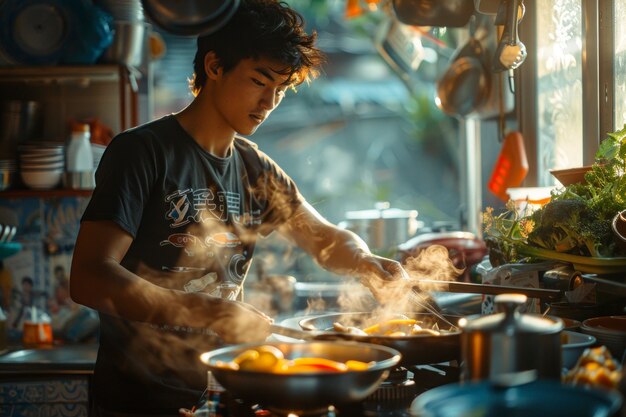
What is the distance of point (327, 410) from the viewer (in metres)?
1.64

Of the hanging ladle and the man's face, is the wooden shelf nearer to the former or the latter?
the man's face

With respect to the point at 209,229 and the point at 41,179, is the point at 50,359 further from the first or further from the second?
the point at 209,229

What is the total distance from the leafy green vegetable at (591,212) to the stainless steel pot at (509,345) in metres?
1.06

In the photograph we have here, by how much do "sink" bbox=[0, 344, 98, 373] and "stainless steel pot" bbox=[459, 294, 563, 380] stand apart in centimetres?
306

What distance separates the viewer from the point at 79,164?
4.63m

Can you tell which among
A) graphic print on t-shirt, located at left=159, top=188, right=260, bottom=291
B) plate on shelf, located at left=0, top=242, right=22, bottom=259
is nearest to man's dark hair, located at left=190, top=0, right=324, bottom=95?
graphic print on t-shirt, located at left=159, top=188, right=260, bottom=291

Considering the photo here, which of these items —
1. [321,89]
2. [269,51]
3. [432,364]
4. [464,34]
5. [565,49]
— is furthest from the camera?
[321,89]

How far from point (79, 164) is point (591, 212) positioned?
3.16m

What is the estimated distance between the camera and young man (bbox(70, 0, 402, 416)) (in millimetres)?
2611

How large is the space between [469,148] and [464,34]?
0.95 m

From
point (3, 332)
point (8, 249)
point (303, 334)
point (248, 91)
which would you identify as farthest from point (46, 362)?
point (303, 334)

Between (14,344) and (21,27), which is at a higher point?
(21,27)

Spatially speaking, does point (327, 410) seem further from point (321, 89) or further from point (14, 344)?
point (321, 89)

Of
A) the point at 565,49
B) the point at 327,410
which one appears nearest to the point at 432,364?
the point at 327,410
